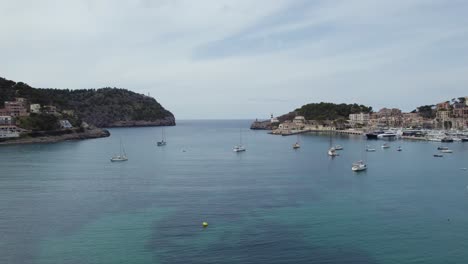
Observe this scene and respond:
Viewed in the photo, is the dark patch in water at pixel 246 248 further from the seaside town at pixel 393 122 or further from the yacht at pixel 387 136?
the seaside town at pixel 393 122

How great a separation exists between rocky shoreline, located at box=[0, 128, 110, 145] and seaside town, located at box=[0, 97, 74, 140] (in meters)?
2.06

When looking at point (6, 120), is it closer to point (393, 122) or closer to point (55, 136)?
point (55, 136)

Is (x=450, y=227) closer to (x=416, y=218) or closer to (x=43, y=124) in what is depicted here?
(x=416, y=218)

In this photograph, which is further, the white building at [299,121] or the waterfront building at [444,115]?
the white building at [299,121]

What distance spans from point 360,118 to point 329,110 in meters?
13.0

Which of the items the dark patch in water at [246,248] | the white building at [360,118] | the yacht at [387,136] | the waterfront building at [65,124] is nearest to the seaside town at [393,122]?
the white building at [360,118]

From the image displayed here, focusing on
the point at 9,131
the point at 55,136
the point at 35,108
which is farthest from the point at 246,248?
Answer: the point at 35,108

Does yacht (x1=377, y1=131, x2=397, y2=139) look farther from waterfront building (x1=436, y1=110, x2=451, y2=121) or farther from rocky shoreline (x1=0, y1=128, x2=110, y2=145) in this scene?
rocky shoreline (x1=0, y1=128, x2=110, y2=145)

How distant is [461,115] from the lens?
151125 mm

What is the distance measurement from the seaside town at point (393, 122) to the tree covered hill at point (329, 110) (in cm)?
352

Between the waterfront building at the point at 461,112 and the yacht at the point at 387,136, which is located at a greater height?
the waterfront building at the point at 461,112

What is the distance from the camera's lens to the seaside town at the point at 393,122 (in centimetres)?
14538

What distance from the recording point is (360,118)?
16925cm

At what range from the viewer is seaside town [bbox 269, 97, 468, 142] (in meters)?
145
